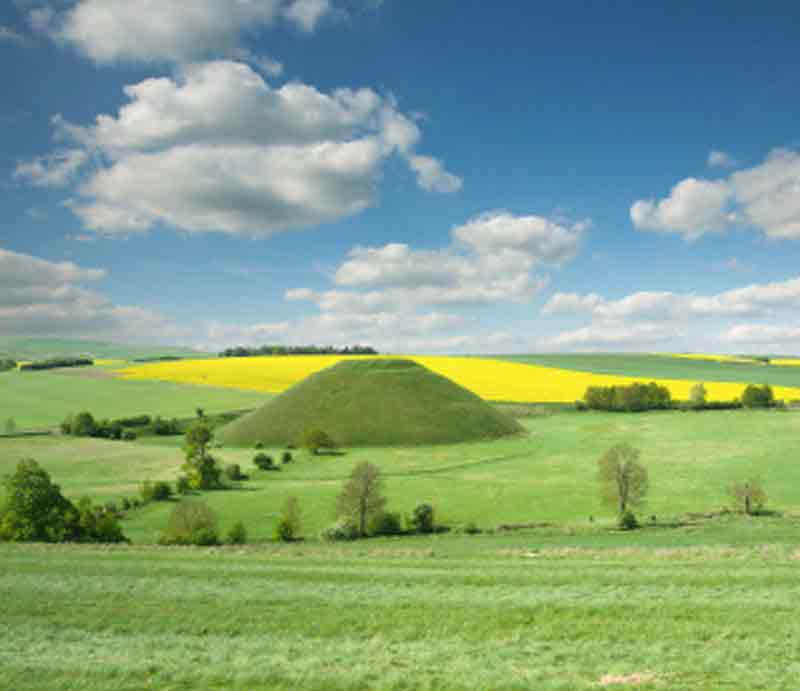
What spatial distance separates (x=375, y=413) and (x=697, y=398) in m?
72.5

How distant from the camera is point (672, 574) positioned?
24.0 metres

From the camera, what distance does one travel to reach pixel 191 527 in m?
46.2

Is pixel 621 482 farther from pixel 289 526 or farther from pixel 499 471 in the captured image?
pixel 289 526

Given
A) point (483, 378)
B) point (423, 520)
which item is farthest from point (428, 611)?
point (483, 378)

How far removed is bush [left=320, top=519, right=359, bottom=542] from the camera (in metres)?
48.6

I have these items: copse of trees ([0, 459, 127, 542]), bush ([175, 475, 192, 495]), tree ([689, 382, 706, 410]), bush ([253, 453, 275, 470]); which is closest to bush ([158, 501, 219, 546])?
copse of trees ([0, 459, 127, 542])

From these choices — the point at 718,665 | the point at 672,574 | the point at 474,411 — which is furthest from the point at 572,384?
the point at 718,665

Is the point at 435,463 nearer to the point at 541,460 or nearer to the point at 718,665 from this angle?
the point at 541,460

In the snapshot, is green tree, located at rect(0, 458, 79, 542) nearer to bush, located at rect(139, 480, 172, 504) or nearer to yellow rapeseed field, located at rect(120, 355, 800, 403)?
bush, located at rect(139, 480, 172, 504)

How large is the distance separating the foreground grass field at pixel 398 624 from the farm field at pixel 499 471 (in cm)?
2561

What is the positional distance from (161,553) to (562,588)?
21.6 metres

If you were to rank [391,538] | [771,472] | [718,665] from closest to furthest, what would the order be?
[718,665] < [391,538] < [771,472]

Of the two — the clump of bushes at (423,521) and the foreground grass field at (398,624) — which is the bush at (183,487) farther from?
the foreground grass field at (398,624)

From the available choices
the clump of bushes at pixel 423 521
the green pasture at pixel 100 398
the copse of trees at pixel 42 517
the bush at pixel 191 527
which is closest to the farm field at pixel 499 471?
the clump of bushes at pixel 423 521
